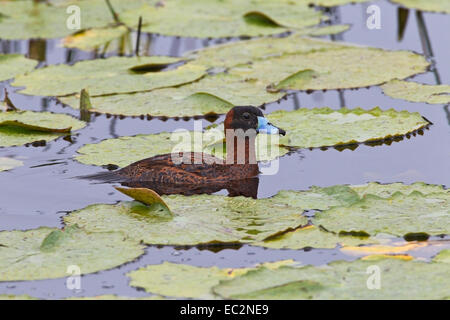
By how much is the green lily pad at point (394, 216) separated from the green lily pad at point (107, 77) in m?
4.01

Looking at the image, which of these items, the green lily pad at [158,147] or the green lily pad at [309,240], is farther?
the green lily pad at [158,147]

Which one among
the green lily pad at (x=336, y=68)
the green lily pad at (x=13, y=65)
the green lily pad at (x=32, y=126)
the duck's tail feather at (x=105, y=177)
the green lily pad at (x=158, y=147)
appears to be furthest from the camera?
the green lily pad at (x=13, y=65)

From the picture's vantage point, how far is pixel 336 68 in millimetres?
10648

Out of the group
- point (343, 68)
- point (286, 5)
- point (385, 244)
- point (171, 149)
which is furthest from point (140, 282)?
point (286, 5)

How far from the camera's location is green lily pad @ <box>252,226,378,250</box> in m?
6.24

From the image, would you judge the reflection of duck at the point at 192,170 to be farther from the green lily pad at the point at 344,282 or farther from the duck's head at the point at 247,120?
the green lily pad at the point at 344,282

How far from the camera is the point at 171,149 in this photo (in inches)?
336

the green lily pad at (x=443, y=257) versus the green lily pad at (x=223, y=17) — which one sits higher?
the green lily pad at (x=223, y=17)

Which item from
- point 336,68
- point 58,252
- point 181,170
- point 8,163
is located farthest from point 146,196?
point 336,68

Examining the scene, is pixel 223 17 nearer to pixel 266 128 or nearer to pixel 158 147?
pixel 158 147

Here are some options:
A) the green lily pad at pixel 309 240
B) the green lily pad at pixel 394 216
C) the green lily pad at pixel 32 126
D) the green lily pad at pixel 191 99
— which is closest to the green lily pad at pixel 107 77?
the green lily pad at pixel 191 99

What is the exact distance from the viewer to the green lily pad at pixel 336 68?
10.2m

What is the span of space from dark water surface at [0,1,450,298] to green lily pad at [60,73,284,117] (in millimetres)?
115
